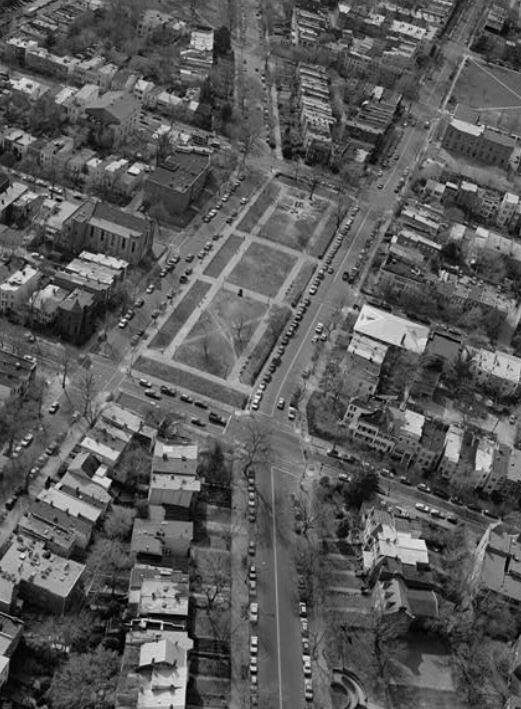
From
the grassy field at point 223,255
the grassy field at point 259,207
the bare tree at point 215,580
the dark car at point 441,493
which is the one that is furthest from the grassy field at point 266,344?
the bare tree at point 215,580

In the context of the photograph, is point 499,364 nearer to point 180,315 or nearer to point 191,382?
point 191,382

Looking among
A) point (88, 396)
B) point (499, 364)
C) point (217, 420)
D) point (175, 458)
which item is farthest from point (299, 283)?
point (175, 458)

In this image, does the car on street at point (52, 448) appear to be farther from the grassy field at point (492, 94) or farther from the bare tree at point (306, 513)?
the grassy field at point (492, 94)

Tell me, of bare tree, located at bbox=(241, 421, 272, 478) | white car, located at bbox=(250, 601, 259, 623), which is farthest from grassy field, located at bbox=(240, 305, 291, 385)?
white car, located at bbox=(250, 601, 259, 623)

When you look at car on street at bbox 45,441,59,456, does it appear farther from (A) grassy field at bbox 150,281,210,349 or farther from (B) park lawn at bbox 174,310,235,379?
(B) park lawn at bbox 174,310,235,379

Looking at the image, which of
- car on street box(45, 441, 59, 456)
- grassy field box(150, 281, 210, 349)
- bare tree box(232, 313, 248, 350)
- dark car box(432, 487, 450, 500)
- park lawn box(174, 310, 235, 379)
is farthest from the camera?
bare tree box(232, 313, 248, 350)
